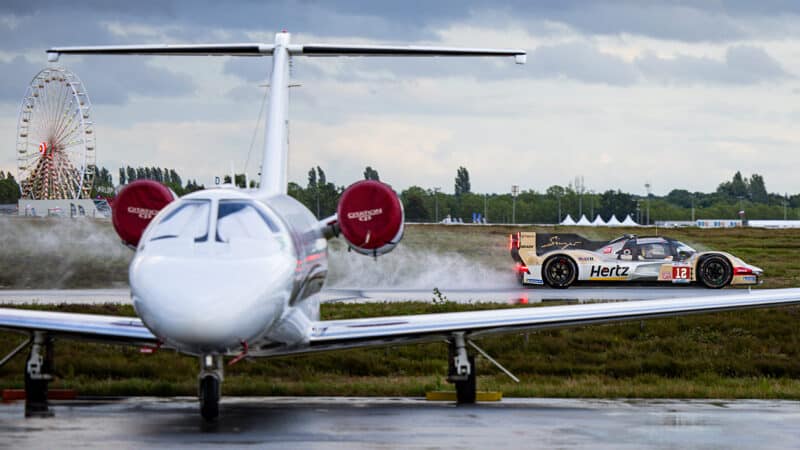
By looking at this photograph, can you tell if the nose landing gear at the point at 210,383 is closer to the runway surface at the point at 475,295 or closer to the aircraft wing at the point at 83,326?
the aircraft wing at the point at 83,326

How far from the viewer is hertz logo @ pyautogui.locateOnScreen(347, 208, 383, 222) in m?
18.5

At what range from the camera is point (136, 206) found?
19.5 meters

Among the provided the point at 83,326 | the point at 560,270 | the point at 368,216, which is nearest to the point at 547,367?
the point at 368,216

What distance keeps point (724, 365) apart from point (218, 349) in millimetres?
14786

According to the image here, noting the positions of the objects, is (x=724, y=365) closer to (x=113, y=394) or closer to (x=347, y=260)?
(x=113, y=394)

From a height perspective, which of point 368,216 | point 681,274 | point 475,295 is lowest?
point 475,295

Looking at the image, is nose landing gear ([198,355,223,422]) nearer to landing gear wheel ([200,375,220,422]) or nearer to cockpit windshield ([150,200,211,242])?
landing gear wheel ([200,375,220,422])

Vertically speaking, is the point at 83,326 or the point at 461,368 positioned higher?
Result: the point at 83,326

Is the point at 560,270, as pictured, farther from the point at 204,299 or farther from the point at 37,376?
the point at 204,299

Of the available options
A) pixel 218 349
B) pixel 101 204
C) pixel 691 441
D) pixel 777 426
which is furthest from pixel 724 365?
pixel 101 204

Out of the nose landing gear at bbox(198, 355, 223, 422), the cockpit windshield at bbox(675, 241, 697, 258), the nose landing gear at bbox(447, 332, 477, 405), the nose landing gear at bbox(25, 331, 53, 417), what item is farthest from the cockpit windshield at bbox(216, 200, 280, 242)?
the cockpit windshield at bbox(675, 241, 697, 258)

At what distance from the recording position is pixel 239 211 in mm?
15797

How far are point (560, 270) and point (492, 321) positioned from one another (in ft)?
79.7

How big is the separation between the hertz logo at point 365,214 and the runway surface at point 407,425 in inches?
107
